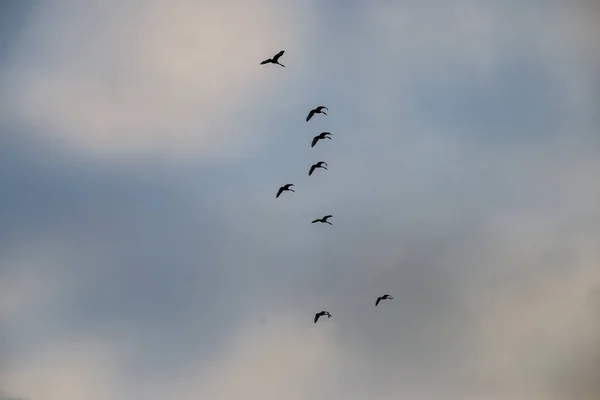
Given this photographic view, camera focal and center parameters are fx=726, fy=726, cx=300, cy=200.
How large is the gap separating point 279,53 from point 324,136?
24.2 meters

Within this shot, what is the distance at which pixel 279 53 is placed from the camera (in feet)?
607

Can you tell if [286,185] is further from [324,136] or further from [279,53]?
[279,53]

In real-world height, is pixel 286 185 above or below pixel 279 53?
below

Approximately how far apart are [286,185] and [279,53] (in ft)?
114

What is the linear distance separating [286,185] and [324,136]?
16865 millimetres

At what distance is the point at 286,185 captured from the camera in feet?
638

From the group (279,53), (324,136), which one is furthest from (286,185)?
(279,53)

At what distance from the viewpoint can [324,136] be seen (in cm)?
18962
